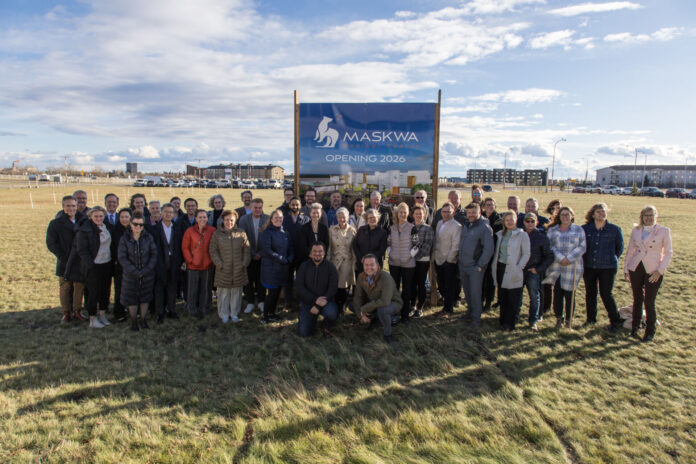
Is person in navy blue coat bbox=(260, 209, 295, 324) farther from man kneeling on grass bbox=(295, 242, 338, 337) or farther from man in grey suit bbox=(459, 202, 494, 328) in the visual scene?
man in grey suit bbox=(459, 202, 494, 328)

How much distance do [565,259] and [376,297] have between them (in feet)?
9.55

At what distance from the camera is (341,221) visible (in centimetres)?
623

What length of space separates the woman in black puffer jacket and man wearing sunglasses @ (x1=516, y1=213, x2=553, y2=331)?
19.0ft

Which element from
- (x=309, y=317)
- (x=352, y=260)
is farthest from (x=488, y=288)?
(x=309, y=317)

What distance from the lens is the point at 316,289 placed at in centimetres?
592

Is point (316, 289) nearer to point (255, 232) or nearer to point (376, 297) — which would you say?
point (376, 297)

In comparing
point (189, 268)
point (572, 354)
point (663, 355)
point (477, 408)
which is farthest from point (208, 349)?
point (663, 355)

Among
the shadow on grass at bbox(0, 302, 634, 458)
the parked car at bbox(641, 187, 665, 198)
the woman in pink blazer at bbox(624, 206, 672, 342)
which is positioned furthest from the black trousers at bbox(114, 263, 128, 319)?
the parked car at bbox(641, 187, 665, 198)

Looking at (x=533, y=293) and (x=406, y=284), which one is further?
(x=406, y=284)

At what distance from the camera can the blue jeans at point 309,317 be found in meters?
5.81

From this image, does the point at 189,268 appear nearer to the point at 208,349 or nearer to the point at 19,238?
the point at 208,349

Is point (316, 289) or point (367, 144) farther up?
point (367, 144)

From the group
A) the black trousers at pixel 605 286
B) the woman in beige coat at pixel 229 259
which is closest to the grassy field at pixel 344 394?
the black trousers at pixel 605 286

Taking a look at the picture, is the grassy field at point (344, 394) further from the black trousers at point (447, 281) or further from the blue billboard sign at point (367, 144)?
the blue billboard sign at point (367, 144)
